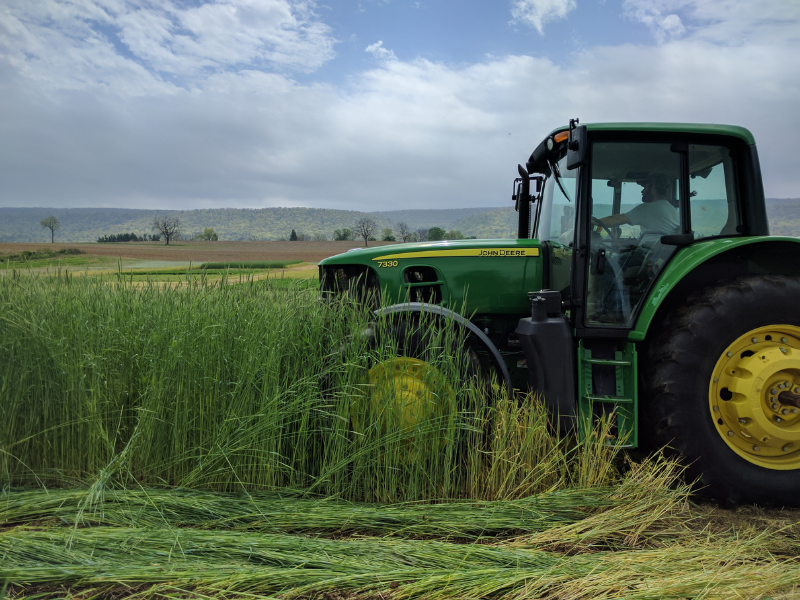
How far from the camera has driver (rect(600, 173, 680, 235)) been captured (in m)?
3.31

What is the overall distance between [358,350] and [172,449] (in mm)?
1265

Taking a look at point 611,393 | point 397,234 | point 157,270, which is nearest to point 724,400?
point 611,393

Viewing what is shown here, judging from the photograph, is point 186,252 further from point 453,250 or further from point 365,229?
point 453,250

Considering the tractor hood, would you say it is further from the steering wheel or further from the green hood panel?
the steering wheel

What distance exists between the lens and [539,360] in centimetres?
306

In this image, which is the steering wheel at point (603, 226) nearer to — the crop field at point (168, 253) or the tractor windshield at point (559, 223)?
the tractor windshield at point (559, 223)

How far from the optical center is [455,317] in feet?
10.3

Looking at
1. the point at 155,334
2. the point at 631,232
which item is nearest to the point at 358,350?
the point at 155,334

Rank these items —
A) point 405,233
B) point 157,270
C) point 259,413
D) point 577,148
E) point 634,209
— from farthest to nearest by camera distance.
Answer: point 405,233
point 157,270
point 634,209
point 577,148
point 259,413

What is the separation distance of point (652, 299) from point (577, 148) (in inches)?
42.1

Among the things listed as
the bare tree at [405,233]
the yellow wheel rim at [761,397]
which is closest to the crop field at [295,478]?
the yellow wheel rim at [761,397]

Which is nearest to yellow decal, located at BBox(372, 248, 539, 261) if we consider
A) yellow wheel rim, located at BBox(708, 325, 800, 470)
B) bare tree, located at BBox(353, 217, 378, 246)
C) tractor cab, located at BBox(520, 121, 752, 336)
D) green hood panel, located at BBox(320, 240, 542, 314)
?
green hood panel, located at BBox(320, 240, 542, 314)

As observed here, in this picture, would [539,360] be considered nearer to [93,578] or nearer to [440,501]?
[440,501]

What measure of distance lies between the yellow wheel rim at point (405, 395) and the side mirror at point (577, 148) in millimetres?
1543
